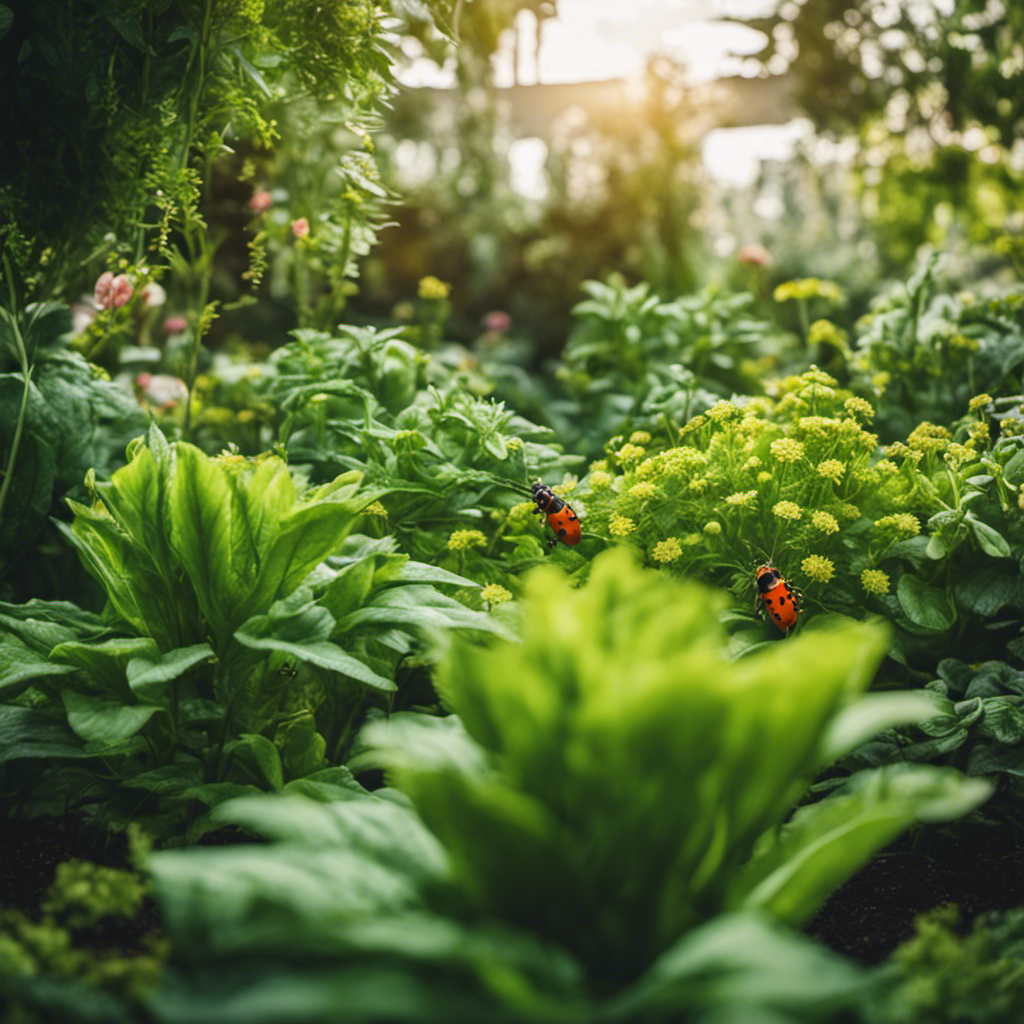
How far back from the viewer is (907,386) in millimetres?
2852

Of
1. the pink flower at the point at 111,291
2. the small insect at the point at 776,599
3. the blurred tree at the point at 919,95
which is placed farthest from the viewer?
the blurred tree at the point at 919,95

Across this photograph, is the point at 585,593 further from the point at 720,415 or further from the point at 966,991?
the point at 720,415

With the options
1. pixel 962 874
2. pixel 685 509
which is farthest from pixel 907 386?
pixel 962 874

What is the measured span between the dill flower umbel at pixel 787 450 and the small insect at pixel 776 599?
0.74ft

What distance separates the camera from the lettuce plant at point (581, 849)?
788 millimetres

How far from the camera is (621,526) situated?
1916mm

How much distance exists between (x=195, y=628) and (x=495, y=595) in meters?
0.57

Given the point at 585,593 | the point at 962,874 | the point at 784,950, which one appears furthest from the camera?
the point at 962,874

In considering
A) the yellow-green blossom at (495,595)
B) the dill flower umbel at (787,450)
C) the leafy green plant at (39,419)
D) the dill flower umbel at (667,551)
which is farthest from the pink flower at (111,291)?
the dill flower umbel at (787,450)

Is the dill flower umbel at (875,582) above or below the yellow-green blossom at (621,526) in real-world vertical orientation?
below

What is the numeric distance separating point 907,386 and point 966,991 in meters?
2.25

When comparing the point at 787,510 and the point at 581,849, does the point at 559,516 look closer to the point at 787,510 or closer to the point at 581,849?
the point at 787,510

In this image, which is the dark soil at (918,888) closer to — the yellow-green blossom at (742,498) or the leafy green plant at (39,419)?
the yellow-green blossom at (742,498)

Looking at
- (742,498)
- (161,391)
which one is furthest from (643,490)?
(161,391)
